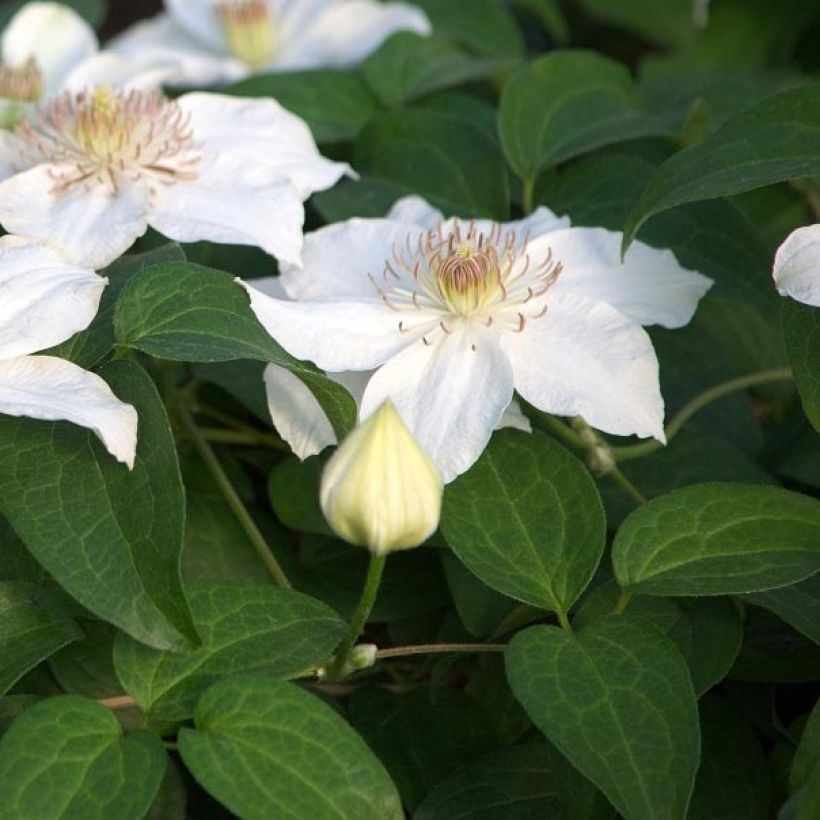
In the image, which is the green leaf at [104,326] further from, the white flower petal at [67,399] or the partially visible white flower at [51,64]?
the partially visible white flower at [51,64]

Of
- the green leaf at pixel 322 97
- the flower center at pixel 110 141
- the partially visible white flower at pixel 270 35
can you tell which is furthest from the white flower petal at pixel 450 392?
the partially visible white flower at pixel 270 35

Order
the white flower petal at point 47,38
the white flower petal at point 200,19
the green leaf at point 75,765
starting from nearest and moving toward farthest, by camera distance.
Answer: the green leaf at point 75,765 < the white flower petal at point 47,38 < the white flower petal at point 200,19

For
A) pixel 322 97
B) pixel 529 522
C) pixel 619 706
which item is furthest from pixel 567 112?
pixel 619 706

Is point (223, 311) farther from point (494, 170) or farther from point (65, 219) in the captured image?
point (494, 170)

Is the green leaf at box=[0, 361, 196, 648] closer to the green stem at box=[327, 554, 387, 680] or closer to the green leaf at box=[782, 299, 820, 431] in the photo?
the green stem at box=[327, 554, 387, 680]

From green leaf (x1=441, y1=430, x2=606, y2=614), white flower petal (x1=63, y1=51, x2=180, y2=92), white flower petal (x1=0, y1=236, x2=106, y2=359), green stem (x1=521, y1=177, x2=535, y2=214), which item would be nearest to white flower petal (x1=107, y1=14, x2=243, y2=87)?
white flower petal (x1=63, y1=51, x2=180, y2=92)

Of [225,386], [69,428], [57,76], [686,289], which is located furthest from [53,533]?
[57,76]
